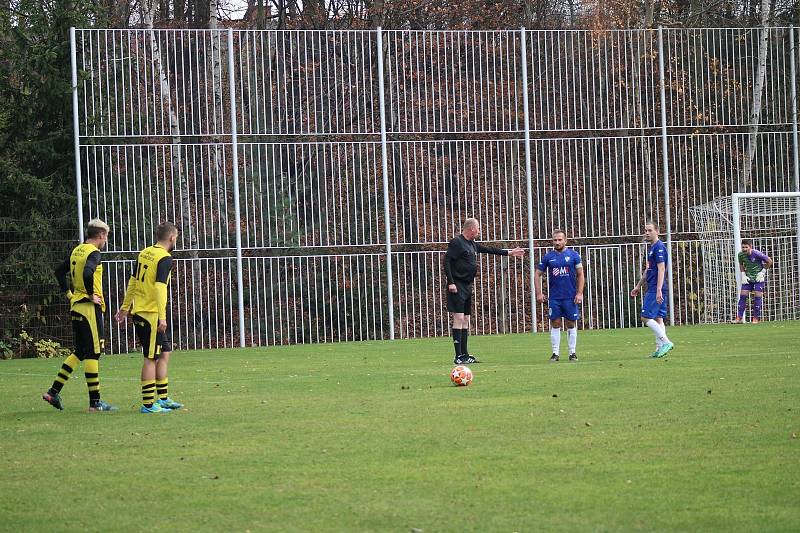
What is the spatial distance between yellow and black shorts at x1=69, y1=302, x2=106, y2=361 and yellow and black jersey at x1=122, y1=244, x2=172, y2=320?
0.51m

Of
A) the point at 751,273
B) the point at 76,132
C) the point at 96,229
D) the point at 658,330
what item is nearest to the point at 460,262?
the point at 658,330

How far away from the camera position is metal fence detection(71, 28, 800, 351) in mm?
27875

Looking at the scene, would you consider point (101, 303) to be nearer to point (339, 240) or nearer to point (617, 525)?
Result: point (617, 525)

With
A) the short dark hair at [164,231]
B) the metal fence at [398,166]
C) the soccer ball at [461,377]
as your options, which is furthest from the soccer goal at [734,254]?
the short dark hair at [164,231]

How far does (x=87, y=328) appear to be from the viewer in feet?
42.6

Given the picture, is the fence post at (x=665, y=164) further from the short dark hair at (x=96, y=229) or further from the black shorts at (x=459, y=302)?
the short dark hair at (x=96, y=229)

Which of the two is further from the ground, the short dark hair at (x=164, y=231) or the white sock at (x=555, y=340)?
the short dark hair at (x=164, y=231)

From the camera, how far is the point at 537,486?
7426mm

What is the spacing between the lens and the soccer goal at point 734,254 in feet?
98.7

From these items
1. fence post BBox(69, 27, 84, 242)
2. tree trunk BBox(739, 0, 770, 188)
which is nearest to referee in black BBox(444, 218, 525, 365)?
fence post BBox(69, 27, 84, 242)

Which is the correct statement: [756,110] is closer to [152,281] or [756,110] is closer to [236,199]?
[236,199]

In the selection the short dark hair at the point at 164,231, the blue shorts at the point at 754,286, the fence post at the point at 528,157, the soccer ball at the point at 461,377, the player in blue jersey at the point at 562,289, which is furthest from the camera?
the fence post at the point at 528,157

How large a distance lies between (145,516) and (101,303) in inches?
255

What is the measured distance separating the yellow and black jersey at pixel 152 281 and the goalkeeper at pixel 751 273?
19063 millimetres
